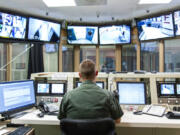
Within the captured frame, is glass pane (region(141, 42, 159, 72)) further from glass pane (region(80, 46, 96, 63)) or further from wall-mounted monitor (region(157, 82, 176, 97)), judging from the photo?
wall-mounted monitor (region(157, 82, 176, 97))

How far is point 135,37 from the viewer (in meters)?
4.50

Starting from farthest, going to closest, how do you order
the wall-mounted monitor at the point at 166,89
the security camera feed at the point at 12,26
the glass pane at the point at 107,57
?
the glass pane at the point at 107,57 → the security camera feed at the point at 12,26 → the wall-mounted monitor at the point at 166,89

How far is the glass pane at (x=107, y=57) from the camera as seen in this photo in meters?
4.79

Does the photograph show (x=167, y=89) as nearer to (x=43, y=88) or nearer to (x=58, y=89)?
(x=58, y=89)

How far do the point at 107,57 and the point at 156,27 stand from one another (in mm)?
1554

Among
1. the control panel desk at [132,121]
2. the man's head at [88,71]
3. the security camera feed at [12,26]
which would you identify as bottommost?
the control panel desk at [132,121]

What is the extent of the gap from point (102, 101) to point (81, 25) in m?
3.48

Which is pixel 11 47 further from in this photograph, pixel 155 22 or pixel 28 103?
pixel 155 22

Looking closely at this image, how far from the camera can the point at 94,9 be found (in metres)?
4.00

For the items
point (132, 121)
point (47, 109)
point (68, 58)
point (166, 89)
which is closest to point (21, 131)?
point (47, 109)

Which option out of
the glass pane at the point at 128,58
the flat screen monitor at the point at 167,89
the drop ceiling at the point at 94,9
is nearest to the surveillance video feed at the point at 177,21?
the drop ceiling at the point at 94,9

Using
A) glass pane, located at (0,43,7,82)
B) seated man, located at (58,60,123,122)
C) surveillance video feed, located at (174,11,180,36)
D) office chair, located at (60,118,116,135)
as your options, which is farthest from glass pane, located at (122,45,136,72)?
office chair, located at (60,118,116,135)

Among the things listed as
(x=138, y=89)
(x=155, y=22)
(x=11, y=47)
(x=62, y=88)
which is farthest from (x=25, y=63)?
(x=155, y=22)

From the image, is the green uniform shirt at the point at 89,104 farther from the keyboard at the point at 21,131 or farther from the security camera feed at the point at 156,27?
the security camera feed at the point at 156,27
